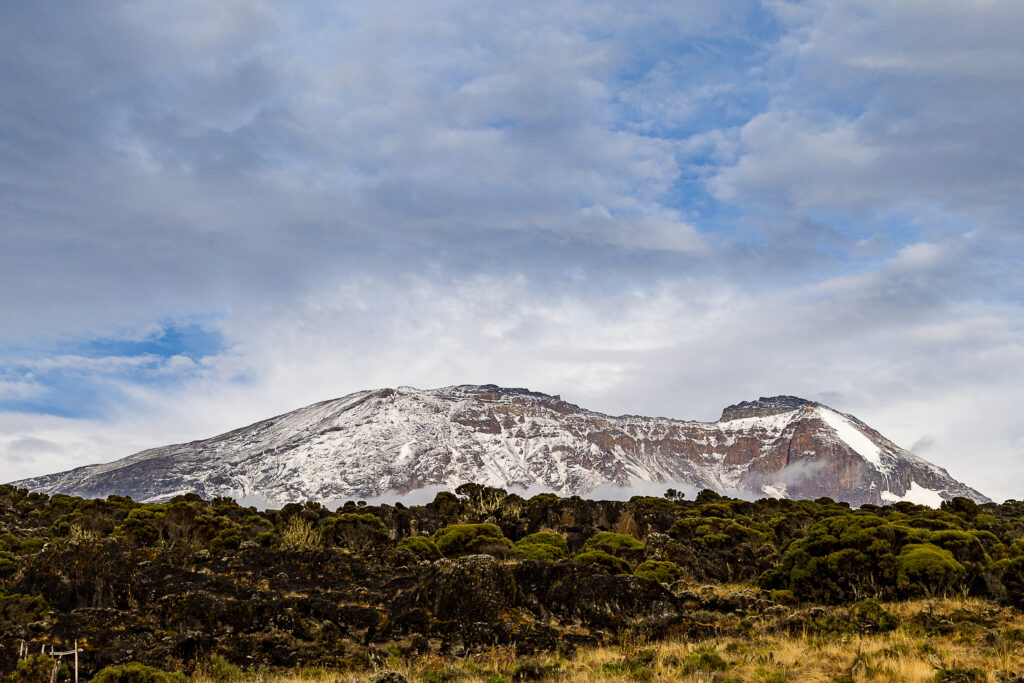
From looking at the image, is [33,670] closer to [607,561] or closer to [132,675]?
[132,675]

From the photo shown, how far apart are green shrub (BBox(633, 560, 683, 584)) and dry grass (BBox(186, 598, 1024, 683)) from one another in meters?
12.2

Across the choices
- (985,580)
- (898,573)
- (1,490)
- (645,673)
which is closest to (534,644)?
(645,673)

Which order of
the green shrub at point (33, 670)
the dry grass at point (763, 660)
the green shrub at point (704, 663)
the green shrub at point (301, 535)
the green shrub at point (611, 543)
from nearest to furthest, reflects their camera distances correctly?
the dry grass at point (763, 660), the green shrub at point (33, 670), the green shrub at point (704, 663), the green shrub at point (301, 535), the green shrub at point (611, 543)

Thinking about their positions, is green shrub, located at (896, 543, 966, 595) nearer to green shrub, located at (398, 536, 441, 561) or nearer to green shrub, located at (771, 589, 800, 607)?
green shrub, located at (771, 589, 800, 607)

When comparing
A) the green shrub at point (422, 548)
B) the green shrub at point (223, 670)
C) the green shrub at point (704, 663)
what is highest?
the green shrub at point (422, 548)

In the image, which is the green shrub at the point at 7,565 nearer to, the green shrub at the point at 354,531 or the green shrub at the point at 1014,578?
the green shrub at the point at 354,531

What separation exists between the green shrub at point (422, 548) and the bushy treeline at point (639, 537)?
90mm

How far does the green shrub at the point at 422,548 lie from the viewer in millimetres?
33719

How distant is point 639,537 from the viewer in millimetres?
49344

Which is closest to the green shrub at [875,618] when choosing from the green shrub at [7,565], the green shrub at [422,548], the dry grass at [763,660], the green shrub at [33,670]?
the dry grass at [763,660]

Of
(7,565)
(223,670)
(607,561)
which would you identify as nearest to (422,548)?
(607,561)

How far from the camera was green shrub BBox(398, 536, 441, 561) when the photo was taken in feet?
111

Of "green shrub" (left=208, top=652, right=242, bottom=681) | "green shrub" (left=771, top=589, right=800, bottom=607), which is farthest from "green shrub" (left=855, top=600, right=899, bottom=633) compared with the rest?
"green shrub" (left=208, top=652, right=242, bottom=681)

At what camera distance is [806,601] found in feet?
78.3
